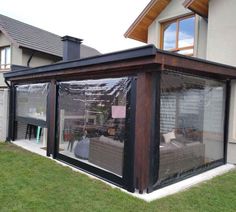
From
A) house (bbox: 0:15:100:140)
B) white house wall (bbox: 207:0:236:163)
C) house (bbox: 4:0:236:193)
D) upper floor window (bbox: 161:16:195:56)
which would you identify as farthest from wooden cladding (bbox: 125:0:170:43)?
house (bbox: 0:15:100:140)

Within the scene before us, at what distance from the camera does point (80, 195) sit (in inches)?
171

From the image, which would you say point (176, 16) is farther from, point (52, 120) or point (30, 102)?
point (30, 102)

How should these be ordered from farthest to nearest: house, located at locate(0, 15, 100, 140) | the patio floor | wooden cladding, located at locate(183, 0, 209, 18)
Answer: house, located at locate(0, 15, 100, 140), wooden cladding, located at locate(183, 0, 209, 18), the patio floor

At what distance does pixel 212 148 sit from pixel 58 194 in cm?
390

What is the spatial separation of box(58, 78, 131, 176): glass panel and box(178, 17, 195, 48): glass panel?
173 inches

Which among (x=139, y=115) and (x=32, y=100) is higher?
(x=32, y=100)

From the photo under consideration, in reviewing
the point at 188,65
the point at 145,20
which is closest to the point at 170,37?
the point at 145,20

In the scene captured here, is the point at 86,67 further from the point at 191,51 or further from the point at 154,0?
the point at 154,0

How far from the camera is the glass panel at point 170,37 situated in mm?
8984

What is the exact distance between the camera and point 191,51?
8344mm

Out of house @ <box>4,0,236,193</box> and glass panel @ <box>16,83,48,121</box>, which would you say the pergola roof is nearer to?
house @ <box>4,0,236,193</box>

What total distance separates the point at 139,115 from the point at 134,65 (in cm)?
90

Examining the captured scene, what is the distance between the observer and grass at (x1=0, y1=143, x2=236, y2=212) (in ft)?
13.0

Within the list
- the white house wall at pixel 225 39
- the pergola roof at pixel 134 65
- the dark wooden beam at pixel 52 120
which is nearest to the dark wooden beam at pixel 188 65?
the pergola roof at pixel 134 65
